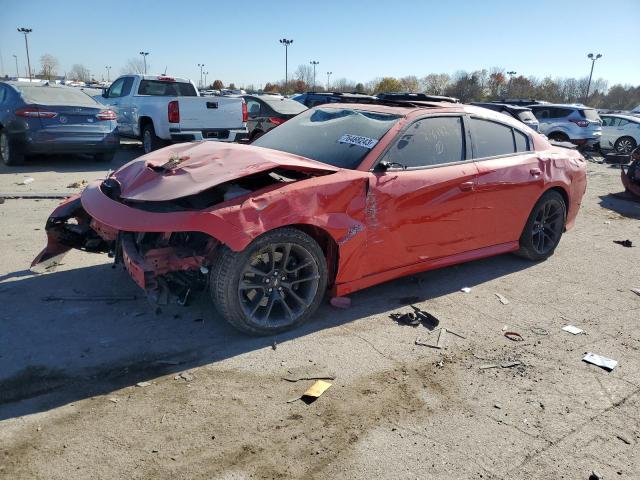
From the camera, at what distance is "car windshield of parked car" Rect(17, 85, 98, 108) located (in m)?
9.99

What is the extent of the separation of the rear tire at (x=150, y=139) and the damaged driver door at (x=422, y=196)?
8.33 metres

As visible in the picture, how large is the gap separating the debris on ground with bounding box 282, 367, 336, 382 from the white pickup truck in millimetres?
8718

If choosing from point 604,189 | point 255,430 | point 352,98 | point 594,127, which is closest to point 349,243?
point 255,430

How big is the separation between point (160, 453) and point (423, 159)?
121 inches

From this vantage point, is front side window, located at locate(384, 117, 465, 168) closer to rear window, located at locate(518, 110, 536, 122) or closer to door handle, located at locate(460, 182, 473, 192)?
door handle, located at locate(460, 182, 473, 192)

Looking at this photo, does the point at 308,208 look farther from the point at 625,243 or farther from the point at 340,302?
the point at 625,243

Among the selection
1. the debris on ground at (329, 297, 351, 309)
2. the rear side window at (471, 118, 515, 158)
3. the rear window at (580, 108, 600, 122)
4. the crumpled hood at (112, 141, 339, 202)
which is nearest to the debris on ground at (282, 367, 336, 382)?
the debris on ground at (329, 297, 351, 309)

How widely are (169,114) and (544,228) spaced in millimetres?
7968

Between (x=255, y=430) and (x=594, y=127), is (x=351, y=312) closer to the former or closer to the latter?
(x=255, y=430)

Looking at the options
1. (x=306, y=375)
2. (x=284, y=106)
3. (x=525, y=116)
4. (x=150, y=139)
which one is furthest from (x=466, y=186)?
(x=525, y=116)

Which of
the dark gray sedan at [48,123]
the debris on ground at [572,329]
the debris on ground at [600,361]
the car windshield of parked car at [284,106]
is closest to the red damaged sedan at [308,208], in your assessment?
the debris on ground at [572,329]

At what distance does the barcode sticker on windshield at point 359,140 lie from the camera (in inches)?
168

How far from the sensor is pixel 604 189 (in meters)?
11.7

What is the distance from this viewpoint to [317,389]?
126 inches
